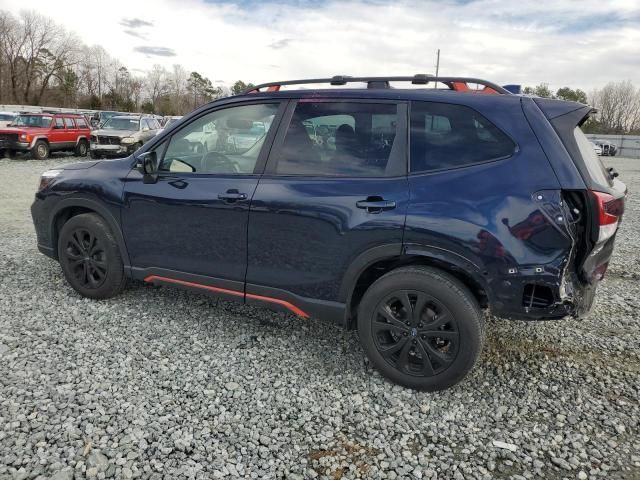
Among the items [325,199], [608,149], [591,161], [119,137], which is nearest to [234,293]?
[325,199]

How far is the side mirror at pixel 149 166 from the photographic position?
11.9 feet

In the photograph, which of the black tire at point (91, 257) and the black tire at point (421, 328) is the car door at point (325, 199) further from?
the black tire at point (91, 257)

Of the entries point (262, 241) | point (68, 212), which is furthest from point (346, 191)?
point (68, 212)

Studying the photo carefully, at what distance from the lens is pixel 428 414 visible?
2.76 m

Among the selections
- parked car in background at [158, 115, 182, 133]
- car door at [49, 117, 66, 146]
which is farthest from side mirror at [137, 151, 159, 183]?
car door at [49, 117, 66, 146]

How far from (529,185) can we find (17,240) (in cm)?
626

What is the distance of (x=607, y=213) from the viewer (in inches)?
103

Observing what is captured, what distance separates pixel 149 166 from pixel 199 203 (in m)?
0.58

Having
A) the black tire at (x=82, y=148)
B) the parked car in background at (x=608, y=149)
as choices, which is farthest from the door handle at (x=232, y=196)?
the parked car in background at (x=608, y=149)

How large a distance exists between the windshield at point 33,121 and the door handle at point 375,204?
1813cm

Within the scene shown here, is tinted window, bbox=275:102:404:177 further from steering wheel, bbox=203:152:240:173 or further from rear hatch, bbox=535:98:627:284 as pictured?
rear hatch, bbox=535:98:627:284

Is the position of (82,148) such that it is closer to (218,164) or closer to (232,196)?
(218,164)

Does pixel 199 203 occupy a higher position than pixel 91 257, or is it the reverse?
pixel 199 203

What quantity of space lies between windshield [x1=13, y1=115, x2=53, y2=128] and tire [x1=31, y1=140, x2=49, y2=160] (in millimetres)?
730
